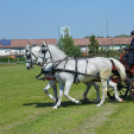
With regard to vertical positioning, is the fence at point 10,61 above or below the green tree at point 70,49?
below

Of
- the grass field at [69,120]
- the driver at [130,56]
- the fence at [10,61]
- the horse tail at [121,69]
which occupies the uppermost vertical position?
the driver at [130,56]

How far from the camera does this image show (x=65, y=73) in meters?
9.60

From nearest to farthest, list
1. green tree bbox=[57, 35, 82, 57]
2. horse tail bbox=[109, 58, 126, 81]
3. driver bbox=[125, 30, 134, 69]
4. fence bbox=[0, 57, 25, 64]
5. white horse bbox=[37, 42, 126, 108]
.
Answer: white horse bbox=[37, 42, 126, 108], horse tail bbox=[109, 58, 126, 81], driver bbox=[125, 30, 134, 69], green tree bbox=[57, 35, 82, 57], fence bbox=[0, 57, 25, 64]

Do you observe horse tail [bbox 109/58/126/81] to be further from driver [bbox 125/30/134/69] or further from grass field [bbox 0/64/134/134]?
grass field [bbox 0/64/134/134]

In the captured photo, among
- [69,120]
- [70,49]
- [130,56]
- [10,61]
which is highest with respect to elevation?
[130,56]

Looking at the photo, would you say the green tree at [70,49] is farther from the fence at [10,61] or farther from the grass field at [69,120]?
the fence at [10,61]

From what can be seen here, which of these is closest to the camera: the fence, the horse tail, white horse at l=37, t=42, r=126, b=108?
white horse at l=37, t=42, r=126, b=108

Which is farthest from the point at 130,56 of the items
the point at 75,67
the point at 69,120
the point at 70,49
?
the point at 70,49

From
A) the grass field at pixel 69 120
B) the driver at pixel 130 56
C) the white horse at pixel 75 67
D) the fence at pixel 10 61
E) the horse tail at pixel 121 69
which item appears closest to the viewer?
the grass field at pixel 69 120

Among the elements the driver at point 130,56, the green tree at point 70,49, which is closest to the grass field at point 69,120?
the driver at point 130,56

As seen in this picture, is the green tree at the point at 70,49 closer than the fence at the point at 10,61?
Yes

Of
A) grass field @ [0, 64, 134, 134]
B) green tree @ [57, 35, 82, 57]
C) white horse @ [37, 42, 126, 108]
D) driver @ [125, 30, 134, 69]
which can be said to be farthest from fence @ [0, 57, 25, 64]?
driver @ [125, 30, 134, 69]

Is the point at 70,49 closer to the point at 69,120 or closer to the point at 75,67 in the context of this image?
the point at 75,67

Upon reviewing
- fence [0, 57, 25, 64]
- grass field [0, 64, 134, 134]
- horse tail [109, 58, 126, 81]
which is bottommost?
fence [0, 57, 25, 64]
